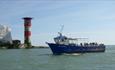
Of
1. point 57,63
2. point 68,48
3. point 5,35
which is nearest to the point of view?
point 57,63

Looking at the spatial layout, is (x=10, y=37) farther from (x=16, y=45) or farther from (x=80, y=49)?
(x=80, y=49)

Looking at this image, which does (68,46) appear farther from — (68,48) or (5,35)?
(5,35)

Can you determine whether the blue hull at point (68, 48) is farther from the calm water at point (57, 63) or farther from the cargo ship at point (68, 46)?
the calm water at point (57, 63)

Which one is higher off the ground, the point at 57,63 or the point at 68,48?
the point at 68,48

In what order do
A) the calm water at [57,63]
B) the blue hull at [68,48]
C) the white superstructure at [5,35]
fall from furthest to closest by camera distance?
the white superstructure at [5,35], the blue hull at [68,48], the calm water at [57,63]

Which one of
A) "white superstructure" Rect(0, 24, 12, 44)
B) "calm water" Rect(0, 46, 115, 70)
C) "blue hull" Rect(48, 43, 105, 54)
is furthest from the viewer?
"white superstructure" Rect(0, 24, 12, 44)

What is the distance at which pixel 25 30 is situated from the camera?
522ft

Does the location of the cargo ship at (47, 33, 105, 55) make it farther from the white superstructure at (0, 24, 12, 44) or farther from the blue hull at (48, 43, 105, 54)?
the white superstructure at (0, 24, 12, 44)

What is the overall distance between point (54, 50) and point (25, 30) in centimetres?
7915

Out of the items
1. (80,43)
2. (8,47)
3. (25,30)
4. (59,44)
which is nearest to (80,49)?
(80,43)

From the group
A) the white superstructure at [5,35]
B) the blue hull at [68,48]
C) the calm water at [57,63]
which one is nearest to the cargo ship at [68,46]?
the blue hull at [68,48]

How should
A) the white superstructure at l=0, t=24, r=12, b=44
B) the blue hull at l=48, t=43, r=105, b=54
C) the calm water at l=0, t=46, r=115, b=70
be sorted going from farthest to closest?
the white superstructure at l=0, t=24, r=12, b=44, the blue hull at l=48, t=43, r=105, b=54, the calm water at l=0, t=46, r=115, b=70

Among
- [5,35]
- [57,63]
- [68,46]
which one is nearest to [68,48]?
[68,46]

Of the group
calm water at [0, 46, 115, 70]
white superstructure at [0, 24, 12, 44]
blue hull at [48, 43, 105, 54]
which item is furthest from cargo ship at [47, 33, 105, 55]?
white superstructure at [0, 24, 12, 44]
